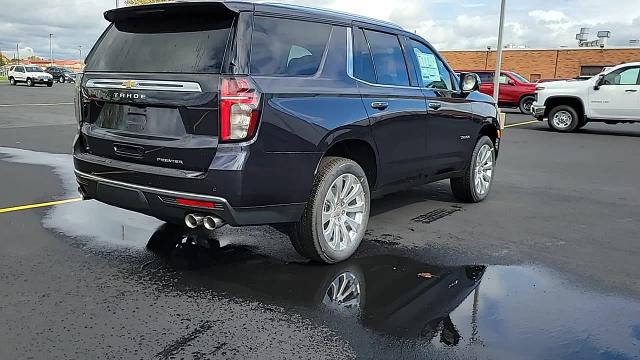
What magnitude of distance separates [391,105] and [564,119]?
13.9 meters

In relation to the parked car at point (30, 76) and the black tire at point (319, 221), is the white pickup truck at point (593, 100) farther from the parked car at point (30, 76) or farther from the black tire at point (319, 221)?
the parked car at point (30, 76)

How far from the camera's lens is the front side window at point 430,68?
564 cm

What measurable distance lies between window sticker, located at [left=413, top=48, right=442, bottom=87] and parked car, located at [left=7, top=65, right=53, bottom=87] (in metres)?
45.5

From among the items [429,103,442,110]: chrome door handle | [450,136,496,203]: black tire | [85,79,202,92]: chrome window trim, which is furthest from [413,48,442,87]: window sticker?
[85,79,202,92]: chrome window trim

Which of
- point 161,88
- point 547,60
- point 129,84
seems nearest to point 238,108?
point 161,88

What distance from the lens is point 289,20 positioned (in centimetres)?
410

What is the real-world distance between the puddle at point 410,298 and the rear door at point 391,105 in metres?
0.87

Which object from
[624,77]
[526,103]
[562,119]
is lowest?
[562,119]

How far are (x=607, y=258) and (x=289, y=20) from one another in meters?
3.37

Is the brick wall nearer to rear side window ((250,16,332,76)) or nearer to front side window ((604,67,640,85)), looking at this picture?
→ front side window ((604,67,640,85))

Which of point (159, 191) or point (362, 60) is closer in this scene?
point (159, 191)

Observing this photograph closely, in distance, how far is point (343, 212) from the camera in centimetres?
454

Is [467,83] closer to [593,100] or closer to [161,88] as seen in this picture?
[161,88]

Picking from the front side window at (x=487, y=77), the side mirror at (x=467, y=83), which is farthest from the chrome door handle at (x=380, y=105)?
the front side window at (x=487, y=77)
